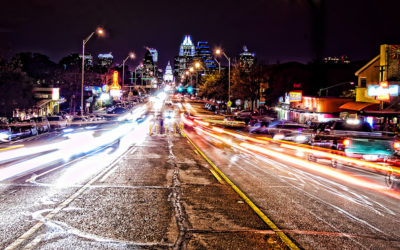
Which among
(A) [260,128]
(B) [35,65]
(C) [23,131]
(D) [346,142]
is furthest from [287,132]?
(B) [35,65]

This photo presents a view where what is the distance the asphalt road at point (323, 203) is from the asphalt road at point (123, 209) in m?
0.64

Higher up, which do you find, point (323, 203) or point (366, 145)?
point (366, 145)

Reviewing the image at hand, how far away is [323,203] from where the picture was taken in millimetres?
9562

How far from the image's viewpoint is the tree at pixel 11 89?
4125 centimetres

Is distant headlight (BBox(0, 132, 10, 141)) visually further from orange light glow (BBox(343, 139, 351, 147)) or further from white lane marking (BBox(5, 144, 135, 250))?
orange light glow (BBox(343, 139, 351, 147))

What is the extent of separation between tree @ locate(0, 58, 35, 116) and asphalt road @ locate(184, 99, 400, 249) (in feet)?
109

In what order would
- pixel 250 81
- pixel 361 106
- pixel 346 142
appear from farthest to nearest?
1. pixel 250 81
2. pixel 361 106
3. pixel 346 142

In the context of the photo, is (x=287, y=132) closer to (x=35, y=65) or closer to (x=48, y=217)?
(x=48, y=217)

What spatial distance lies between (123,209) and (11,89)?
127 ft

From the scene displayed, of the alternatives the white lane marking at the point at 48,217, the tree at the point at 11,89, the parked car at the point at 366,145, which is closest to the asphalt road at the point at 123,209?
the white lane marking at the point at 48,217

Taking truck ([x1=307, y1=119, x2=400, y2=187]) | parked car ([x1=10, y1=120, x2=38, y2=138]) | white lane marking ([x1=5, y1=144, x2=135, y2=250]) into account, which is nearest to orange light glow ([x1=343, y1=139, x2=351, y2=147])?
truck ([x1=307, y1=119, x2=400, y2=187])

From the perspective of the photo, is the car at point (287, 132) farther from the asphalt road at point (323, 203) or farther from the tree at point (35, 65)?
the tree at point (35, 65)

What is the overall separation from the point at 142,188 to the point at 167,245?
484 cm

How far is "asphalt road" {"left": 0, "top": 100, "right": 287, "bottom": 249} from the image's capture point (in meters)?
6.41
